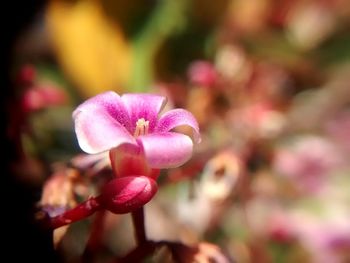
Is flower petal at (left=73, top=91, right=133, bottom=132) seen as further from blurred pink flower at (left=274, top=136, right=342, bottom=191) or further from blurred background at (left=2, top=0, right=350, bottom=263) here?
blurred pink flower at (left=274, top=136, right=342, bottom=191)

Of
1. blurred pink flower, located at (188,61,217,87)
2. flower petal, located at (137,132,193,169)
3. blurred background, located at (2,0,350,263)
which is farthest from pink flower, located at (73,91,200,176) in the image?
blurred pink flower, located at (188,61,217,87)

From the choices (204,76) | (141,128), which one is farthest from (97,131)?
(204,76)

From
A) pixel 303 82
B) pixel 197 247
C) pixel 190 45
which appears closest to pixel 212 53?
pixel 190 45

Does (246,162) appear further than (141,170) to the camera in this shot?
Yes

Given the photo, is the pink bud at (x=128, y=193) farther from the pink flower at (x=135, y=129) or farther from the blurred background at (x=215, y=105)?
the blurred background at (x=215, y=105)

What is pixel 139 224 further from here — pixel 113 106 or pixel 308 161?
pixel 308 161

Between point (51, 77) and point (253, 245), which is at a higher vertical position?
point (51, 77)

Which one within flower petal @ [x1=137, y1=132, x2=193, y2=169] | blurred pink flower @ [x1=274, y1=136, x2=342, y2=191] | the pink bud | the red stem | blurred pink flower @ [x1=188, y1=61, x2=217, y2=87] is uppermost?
flower petal @ [x1=137, y1=132, x2=193, y2=169]

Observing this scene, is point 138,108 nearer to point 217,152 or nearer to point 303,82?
point 217,152
